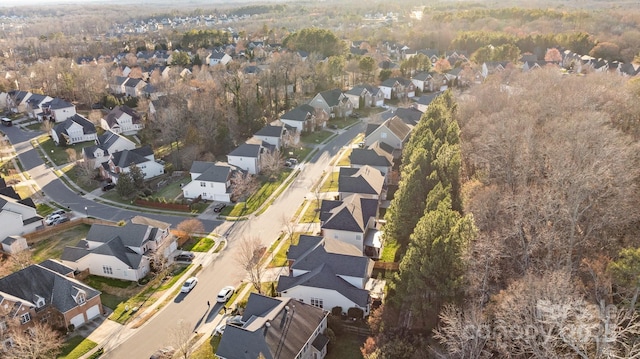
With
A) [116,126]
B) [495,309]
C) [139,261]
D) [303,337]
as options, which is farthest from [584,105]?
[116,126]

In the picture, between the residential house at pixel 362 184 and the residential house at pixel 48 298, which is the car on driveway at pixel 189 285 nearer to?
the residential house at pixel 48 298

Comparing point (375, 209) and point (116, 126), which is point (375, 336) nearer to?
point (375, 209)

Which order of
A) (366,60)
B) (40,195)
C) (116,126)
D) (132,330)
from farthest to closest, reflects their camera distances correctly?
(366,60) → (116,126) → (40,195) → (132,330)

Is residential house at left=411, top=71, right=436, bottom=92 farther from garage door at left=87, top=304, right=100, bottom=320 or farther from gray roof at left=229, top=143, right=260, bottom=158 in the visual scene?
garage door at left=87, top=304, right=100, bottom=320

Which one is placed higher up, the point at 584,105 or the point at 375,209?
the point at 584,105

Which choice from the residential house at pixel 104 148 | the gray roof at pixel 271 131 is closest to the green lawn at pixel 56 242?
the residential house at pixel 104 148

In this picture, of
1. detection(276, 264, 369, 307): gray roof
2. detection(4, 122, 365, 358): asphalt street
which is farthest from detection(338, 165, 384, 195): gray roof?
detection(276, 264, 369, 307): gray roof

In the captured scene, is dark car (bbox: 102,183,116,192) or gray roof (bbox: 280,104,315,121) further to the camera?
gray roof (bbox: 280,104,315,121)
